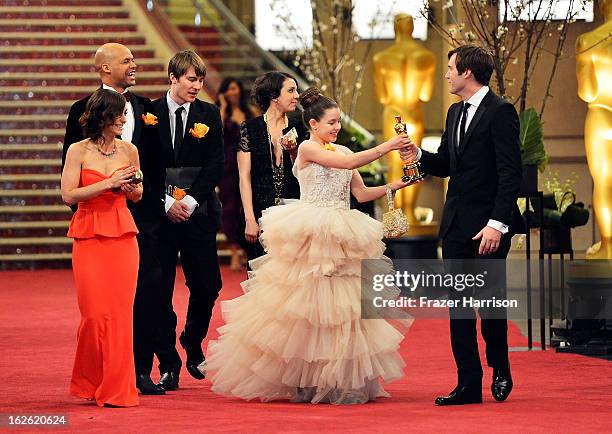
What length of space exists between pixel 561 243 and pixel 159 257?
3.52m

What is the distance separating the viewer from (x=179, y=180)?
283 inches

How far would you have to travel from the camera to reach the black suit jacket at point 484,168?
618 centimetres

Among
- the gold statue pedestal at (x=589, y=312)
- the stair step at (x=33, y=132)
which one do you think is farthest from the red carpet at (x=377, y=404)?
the stair step at (x=33, y=132)

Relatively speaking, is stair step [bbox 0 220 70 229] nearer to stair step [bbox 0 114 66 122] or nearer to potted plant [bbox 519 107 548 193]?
stair step [bbox 0 114 66 122]

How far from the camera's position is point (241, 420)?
5.93 metres

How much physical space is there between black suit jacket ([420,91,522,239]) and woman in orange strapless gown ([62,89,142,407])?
1454mm

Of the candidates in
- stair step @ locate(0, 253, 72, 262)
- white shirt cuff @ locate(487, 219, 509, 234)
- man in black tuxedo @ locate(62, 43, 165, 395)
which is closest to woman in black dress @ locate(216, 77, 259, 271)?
stair step @ locate(0, 253, 72, 262)

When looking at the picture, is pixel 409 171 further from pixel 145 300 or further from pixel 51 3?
Answer: pixel 51 3

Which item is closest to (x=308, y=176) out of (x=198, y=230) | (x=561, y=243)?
(x=198, y=230)

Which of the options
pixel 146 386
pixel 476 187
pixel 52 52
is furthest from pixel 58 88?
pixel 476 187

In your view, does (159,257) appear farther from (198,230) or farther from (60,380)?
(60,380)

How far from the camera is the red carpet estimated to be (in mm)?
5750

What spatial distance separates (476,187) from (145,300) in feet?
5.87

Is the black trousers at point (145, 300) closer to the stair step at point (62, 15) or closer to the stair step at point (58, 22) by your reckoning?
the stair step at point (58, 22)
